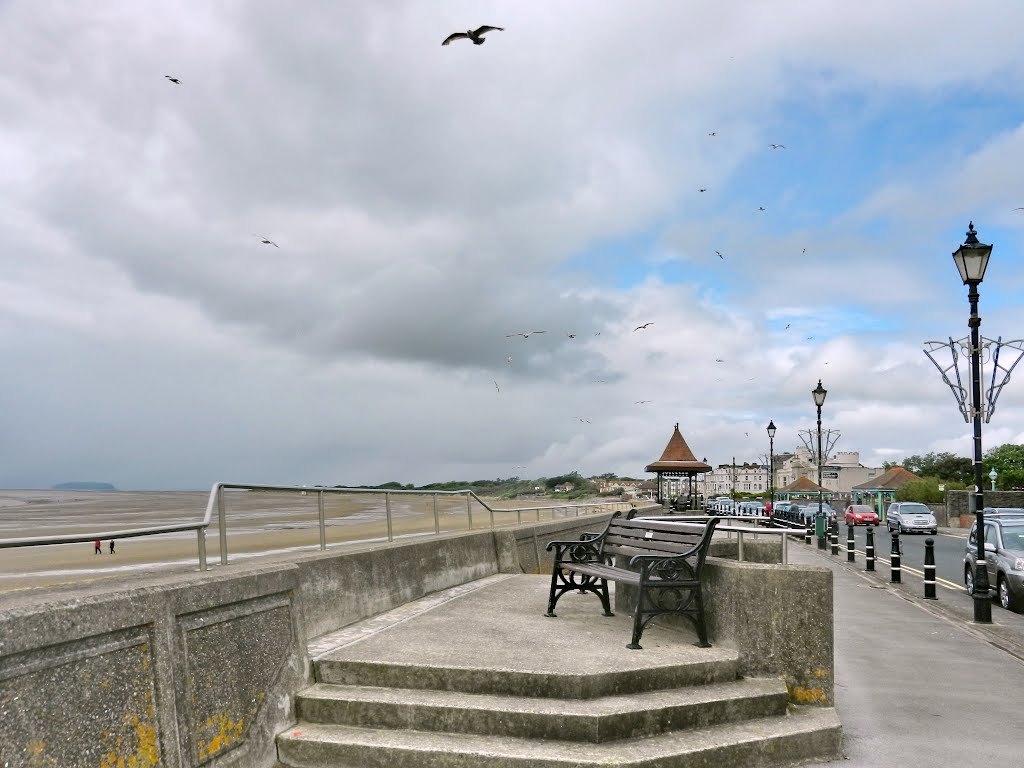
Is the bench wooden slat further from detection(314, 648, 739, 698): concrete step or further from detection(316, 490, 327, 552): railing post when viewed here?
detection(316, 490, 327, 552): railing post

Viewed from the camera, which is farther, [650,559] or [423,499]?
[423,499]

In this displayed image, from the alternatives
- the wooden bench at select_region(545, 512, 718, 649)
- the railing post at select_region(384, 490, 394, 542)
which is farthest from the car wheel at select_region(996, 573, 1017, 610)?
the railing post at select_region(384, 490, 394, 542)

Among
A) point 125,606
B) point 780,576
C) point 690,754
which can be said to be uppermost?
point 125,606

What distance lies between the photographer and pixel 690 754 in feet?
16.2

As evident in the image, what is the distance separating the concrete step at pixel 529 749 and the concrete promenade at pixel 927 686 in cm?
43

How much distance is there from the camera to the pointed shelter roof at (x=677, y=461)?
40.0 meters

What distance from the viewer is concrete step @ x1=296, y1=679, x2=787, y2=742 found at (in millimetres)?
5027

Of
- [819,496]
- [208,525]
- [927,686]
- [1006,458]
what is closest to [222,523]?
[208,525]

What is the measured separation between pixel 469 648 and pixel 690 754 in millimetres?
1948

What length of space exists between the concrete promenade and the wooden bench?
1542mm

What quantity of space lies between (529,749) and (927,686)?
4.90m

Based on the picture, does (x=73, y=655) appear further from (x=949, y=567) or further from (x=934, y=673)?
(x=949, y=567)

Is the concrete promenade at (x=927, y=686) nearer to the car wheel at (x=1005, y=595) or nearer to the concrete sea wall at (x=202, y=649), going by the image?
the car wheel at (x=1005, y=595)

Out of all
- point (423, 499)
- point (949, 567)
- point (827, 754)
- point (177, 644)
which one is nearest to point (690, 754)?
point (827, 754)
